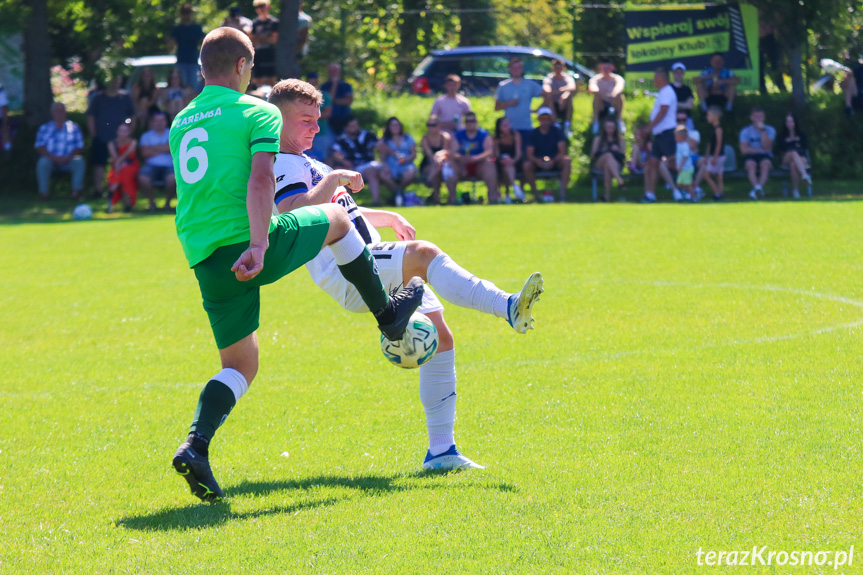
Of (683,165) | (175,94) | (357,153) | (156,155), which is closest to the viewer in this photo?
(683,165)

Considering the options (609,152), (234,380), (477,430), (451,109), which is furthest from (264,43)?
(234,380)

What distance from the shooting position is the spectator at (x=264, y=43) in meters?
20.8

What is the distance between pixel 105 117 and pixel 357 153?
570 cm

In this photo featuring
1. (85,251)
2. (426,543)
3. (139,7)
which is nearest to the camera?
(426,543)

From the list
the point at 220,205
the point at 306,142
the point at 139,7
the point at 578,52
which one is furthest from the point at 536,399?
the point at 139,7

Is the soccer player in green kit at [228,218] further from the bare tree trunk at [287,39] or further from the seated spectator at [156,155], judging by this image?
the bare tree trunk at [287,39]

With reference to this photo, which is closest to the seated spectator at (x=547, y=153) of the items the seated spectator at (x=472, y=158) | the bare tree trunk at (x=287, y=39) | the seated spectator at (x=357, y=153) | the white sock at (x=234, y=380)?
the seated spectator at (x=472, y=158)

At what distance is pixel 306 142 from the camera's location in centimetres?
538

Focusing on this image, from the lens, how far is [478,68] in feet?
81.4

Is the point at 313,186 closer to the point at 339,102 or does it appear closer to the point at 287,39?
the point at 339,102

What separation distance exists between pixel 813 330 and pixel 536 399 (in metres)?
2.78

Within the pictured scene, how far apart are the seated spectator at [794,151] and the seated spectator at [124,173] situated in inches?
502

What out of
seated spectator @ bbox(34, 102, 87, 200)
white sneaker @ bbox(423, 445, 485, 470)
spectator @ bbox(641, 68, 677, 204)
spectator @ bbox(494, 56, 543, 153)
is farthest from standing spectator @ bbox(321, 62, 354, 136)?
white sneaker @ bbox(423, 445, 485, 470)

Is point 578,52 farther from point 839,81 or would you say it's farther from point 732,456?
A: point 732,456
